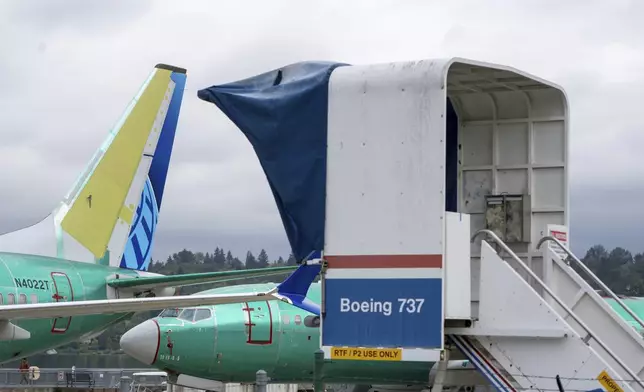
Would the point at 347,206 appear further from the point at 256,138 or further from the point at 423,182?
the point at 256,138

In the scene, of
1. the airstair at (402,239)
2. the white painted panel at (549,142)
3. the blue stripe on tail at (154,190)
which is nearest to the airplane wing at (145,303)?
the airstair at (402,239)

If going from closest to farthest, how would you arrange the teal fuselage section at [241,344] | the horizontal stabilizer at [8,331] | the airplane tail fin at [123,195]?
the horizontal stabilizer at [8,331], the teal fuselage section at [241,344], the airplane tail fin at [123,195]

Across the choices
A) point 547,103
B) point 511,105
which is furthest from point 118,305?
point 547,103

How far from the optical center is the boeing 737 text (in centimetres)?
970

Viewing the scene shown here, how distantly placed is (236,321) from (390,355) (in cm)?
884

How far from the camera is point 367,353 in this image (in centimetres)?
989

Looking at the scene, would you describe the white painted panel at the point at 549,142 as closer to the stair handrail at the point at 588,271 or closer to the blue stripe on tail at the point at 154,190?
the stair handrail at the point at 588,271

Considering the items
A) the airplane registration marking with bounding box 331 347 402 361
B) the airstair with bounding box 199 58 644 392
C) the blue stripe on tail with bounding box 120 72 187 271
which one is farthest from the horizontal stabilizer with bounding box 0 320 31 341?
the airplane registration marking with bounding box 331 347 402 361

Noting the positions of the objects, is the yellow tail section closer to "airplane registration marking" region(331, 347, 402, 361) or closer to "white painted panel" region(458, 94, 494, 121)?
"white painted panel" region(458, 94, 494, 121)

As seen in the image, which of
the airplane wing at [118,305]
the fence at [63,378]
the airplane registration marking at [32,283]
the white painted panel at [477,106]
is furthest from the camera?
the fence at [63,378]

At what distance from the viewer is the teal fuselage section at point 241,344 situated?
18.0 metres

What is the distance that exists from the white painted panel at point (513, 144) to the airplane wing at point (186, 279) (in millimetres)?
5018

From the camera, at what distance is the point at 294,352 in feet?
60.5

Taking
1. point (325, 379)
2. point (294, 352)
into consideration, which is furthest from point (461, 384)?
point (294, 352)
